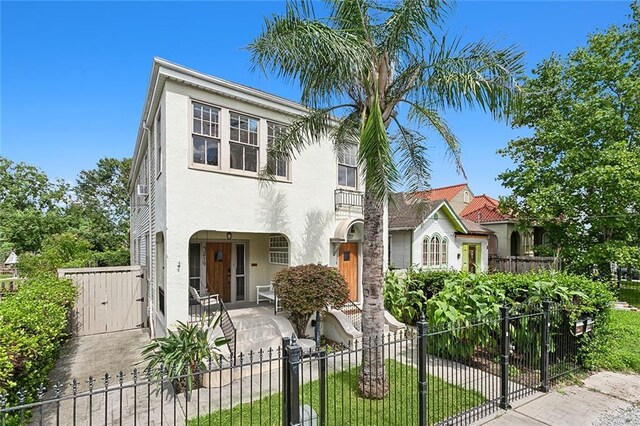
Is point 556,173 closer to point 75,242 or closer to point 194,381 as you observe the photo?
point 194,381

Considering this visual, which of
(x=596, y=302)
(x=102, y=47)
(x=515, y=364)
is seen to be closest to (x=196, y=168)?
(x=102, y=47)

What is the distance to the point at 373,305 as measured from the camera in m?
5.98

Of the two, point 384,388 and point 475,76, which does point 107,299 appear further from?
point 475,76

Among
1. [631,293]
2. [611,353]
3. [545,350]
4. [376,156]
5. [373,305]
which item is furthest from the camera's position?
[631,293]

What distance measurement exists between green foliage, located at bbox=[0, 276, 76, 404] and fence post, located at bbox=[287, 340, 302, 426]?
3619 mm

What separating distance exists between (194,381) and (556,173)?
60.5 ft

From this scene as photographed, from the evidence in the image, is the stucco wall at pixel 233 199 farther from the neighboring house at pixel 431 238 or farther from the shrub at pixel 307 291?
the neighboring house at pixel 431 238

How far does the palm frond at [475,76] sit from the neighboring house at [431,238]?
35.9 feet

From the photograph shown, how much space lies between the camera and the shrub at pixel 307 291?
870cm

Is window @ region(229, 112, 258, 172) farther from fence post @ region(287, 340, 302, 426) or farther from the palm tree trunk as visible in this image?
fence post @ region(287, 340, 302, 426)

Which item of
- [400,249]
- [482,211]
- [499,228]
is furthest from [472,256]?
[482,211]

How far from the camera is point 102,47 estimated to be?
10195 millimetres

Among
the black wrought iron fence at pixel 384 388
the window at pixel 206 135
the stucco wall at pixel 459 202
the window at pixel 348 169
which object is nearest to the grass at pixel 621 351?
the black wrought iron fence at pixel 384 388

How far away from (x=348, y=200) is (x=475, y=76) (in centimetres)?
640
